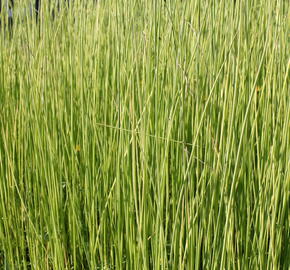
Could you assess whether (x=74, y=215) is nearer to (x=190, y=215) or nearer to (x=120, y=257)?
(x=120, y=257)

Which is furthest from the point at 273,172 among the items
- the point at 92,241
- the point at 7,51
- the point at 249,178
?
the point at 7,51

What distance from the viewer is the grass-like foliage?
110 centimetres

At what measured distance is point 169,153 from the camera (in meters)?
1.46

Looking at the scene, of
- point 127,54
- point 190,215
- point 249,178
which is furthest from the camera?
point 127,54

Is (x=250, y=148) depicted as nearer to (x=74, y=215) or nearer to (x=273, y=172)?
(x=273, y=172)

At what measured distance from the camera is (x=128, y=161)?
1.26 metres

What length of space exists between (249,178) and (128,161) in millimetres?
324

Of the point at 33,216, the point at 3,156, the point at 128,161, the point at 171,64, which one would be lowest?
the point at 33,216

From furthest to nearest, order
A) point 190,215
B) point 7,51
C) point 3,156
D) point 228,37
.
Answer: point 7,51
point 3,156
point 228,37
point 190,215

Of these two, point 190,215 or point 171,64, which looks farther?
point 171,64

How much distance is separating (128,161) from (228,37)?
0.45 metres

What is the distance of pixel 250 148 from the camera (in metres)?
1.24

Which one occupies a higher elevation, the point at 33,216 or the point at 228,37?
the point at 228,37

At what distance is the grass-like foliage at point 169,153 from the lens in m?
1.10
